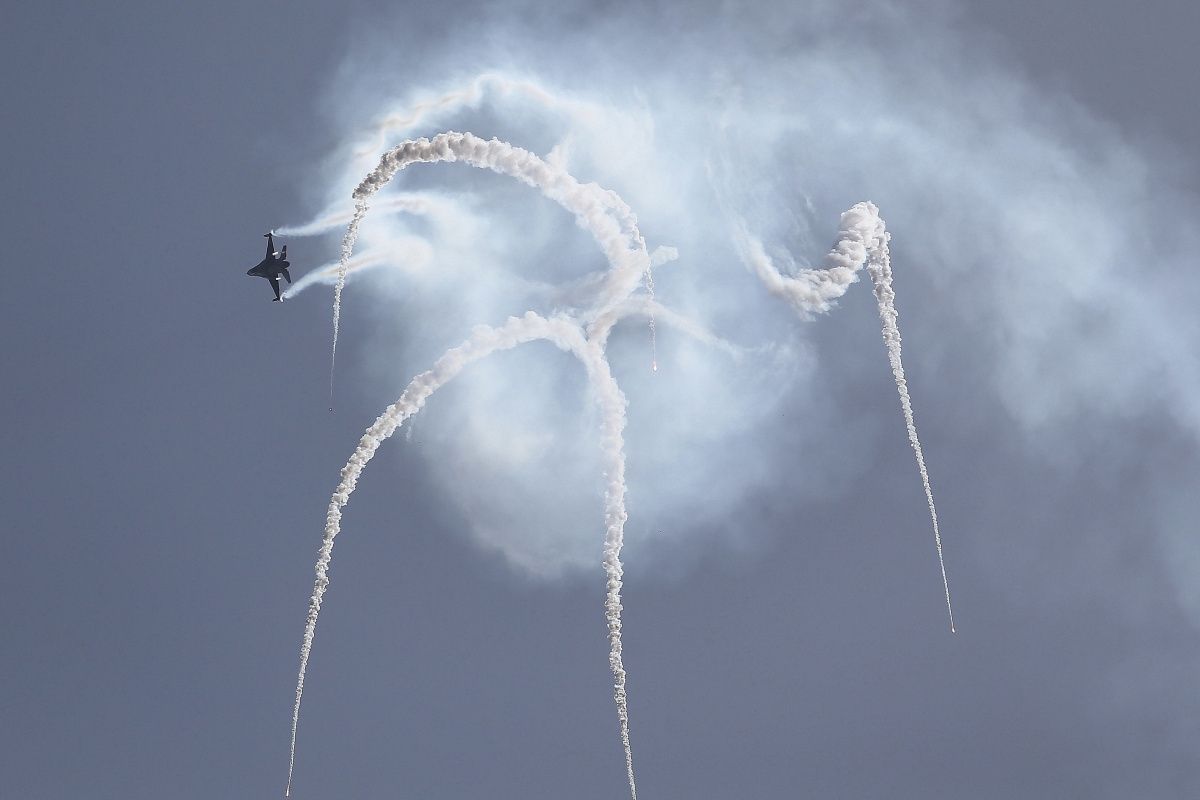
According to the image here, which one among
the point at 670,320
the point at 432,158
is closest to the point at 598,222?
the point at 432,158

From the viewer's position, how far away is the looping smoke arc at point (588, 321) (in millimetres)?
60125

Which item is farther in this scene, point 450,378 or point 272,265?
point 272,265

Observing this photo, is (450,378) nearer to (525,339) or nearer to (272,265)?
(525,339)

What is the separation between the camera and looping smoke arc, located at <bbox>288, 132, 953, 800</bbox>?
60125 millimetres

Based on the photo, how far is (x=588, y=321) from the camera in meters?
65.7

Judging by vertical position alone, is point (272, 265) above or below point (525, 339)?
above

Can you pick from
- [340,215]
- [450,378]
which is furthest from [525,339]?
[340,215]

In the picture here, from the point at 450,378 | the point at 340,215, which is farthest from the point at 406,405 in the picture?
the point at 340,215

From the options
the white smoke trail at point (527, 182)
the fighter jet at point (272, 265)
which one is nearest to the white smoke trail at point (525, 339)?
the white smoke trail at point (527, 182)

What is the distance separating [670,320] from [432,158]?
685 inches

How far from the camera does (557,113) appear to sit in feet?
232

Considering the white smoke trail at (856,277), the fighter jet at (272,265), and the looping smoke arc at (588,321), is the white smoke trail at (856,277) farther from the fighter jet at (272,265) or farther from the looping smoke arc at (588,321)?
the fighter jet at (272,265)

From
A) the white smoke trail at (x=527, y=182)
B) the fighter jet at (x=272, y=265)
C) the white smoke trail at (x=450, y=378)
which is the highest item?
the fighter jet at (x=272, y=265)

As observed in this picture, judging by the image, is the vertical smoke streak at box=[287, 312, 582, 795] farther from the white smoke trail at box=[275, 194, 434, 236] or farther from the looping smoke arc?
the white smoke trail at box=[275, 194, 434, 236]
